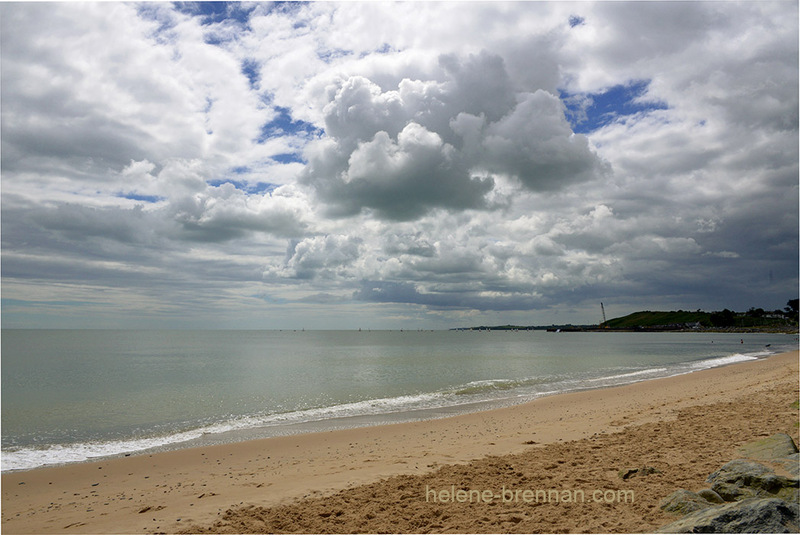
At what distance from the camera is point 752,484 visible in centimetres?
715

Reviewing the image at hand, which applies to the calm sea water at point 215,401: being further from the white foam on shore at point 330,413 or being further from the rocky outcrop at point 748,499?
the rocky outcrop at point 748,499

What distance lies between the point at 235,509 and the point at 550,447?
808cm

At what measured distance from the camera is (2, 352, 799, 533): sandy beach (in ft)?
24.9

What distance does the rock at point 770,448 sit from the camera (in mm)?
9062

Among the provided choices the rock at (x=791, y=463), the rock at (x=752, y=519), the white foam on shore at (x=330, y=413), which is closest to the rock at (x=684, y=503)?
the rock at (x=752, y=519)

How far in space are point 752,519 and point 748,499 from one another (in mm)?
545

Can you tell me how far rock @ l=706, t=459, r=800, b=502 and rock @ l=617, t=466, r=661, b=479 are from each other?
3.78 ft

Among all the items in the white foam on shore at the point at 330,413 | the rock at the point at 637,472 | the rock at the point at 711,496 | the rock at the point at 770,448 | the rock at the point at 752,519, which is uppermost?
the rock at the point at 752,519

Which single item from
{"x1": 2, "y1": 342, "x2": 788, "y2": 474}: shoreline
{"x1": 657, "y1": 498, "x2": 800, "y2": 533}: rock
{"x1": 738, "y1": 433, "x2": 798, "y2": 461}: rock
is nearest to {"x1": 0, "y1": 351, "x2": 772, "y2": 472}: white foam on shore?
{"x1": 2, "y1": 342, "x2": 788, "y2": 474}: shoreline

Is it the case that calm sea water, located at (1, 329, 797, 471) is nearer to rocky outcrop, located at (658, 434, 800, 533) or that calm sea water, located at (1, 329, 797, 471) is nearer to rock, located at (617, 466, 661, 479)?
rock, located at (617, 466, 661, 479)

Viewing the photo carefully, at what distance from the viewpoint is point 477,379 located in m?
39.2

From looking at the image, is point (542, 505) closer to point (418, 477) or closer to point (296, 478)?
point (418, 477)

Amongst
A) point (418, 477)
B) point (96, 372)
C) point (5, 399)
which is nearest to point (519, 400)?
point (418, 477)

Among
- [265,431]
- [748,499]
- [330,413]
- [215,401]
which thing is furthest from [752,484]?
[215,401]
